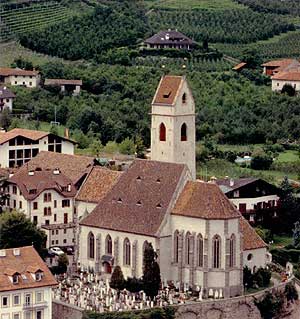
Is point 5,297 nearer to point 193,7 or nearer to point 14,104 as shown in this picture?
point 14,104

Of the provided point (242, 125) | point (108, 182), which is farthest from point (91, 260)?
point (242, 125)

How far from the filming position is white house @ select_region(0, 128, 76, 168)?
106 meters

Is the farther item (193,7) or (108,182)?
(193,7)

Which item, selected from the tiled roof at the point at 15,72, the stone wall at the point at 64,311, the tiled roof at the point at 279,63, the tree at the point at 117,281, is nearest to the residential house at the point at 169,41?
the tiled roof at the point at 279,63

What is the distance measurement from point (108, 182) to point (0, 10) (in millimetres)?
63501

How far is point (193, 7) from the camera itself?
542 ft

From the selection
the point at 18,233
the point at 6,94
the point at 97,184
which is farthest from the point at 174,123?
the point at 6,94

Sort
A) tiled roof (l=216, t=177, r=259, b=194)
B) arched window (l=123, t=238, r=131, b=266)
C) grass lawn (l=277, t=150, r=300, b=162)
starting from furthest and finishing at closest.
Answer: grass lawn (l=277, t=150, r=300, b=162) → tiled roof (l=216, t=177, r=259, b=194) → arched window (l=123, t=238, r=131, b=266)

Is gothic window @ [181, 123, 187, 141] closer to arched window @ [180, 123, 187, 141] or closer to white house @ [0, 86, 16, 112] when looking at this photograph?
arched window @ [180, 123, 187, 141]

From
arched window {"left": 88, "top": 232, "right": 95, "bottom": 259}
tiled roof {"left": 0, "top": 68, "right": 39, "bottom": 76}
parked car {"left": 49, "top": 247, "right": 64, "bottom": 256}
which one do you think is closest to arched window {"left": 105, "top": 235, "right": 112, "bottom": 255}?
arched window {"left": 88, "top": 232, "right": 95, "bottom": 259}

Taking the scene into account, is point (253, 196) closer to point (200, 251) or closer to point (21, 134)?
point (21, 134)

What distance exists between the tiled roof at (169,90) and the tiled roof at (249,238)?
6892mm

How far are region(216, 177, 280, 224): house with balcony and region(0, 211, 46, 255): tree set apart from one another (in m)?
15.4

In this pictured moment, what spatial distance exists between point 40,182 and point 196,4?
7411cm
